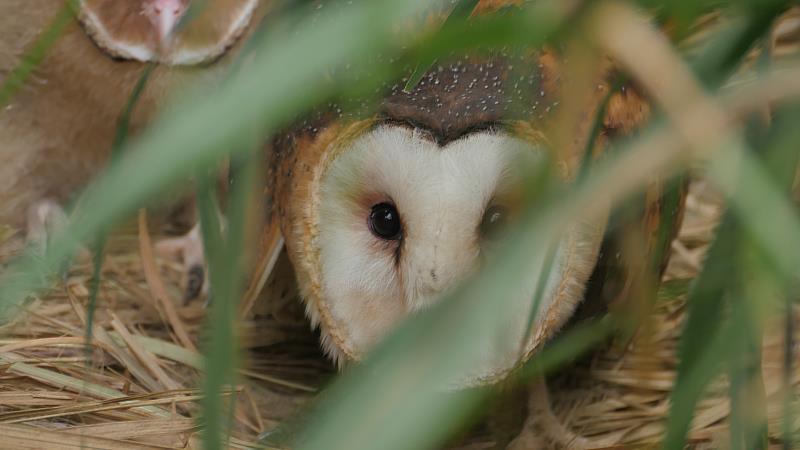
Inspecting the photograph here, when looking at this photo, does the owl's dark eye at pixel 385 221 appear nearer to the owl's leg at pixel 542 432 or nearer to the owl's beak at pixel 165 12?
the owl's leg at pixel 542 432

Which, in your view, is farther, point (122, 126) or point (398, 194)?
point (398, 194)

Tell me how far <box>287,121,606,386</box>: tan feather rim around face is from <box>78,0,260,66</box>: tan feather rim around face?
19.0 inches

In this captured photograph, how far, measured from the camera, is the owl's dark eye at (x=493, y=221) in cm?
113

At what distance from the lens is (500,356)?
3.83 ft

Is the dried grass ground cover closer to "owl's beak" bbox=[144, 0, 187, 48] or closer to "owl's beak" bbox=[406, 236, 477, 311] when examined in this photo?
"owl's beak" bbox=[406, 236, 477, 311]

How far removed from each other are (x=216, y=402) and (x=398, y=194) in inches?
21.6

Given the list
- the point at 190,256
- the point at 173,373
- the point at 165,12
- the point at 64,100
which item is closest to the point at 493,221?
the point at 173,373

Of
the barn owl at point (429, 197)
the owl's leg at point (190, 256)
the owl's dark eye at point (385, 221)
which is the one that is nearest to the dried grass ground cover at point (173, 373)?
the owl's leg at point (190, 256)

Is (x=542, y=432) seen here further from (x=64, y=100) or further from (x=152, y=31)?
(x=64, y=100)

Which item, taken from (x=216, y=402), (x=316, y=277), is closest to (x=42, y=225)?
(x=316, y=277)

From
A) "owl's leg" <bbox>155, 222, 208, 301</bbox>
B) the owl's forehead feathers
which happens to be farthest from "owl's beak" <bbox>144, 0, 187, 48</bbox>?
the owl's forehead feathers

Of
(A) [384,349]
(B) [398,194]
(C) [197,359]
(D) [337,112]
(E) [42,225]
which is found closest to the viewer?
(A) [384,349]

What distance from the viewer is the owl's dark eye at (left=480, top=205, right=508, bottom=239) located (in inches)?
44.6

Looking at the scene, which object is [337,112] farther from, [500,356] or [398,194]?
[500,356]
